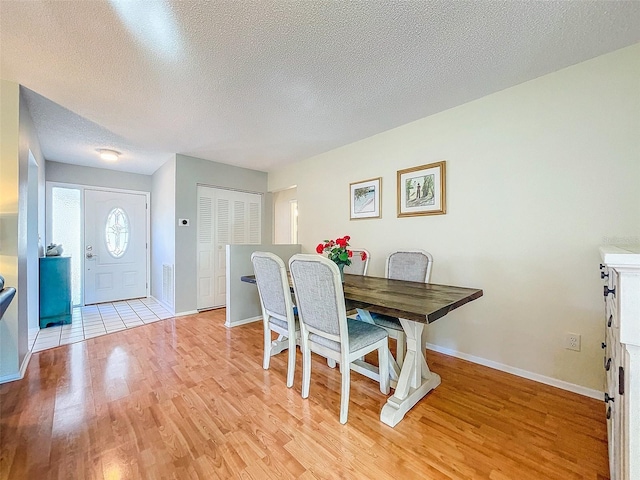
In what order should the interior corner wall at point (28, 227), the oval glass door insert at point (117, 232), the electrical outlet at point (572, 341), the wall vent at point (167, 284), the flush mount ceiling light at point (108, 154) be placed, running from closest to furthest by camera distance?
1. the electrical outlet at point (572, 341)
2. the interior corner wall at point (28, 227)
3. the flush mount ceiling light at point (108, 154)
4. the wall vent at point (167, 284)
5. the oval glass door insert at point (117, 232)

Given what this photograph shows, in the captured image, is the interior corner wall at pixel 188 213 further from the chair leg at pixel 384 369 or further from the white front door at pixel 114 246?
the chair leg at pixel 384 369

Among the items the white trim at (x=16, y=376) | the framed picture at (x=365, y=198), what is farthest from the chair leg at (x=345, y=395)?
the white trim at (x=16, y=376)

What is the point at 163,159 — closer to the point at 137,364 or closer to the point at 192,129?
the point at 192,129

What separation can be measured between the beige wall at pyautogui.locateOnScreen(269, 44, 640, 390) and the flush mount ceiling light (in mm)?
3881

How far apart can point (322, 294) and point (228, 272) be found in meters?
2.12

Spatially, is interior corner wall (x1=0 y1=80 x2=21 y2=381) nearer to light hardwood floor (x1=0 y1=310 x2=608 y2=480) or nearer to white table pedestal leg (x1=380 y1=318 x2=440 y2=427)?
light hardwood floor (x1=0 y1=310 x2=608 y2=480)

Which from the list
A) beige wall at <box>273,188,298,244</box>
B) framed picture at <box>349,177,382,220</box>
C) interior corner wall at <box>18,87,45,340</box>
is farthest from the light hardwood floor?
beige wall at <box>273,188,298,244</box>

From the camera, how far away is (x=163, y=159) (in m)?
4.07

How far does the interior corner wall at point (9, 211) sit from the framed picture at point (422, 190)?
3.36 meters

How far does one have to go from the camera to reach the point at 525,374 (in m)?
2.10

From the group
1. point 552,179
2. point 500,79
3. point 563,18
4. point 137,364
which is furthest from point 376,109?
point 137,364

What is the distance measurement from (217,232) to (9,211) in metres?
2.41

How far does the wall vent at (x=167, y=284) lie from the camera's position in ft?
12.9

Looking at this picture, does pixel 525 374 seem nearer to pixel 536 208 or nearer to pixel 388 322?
pixel 388 322
